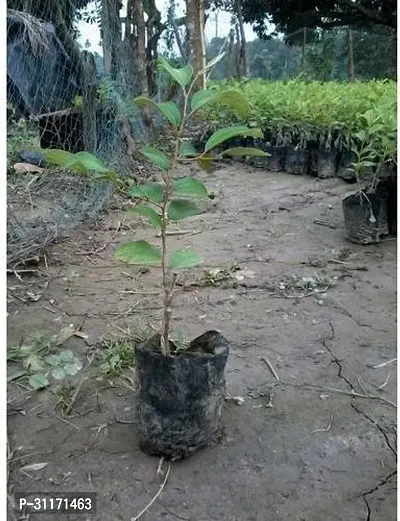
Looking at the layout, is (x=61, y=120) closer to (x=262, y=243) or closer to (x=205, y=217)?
(x=205, y=217)

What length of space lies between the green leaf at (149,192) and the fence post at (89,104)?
2.47 meters

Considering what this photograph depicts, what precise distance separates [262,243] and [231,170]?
6.56ft

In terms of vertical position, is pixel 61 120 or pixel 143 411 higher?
pixel 61 120

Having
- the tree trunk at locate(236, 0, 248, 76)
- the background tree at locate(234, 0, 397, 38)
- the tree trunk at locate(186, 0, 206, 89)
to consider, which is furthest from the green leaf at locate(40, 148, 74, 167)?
the background tree at locate(234, 0, 397, 38)

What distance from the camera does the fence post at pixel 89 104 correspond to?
12.0ft

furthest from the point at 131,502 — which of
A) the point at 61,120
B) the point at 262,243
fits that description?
the point at 61,120

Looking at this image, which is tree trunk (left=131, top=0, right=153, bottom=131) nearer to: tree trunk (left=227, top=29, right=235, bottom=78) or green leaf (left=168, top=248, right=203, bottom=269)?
tree trunk (left=227, top=29, right=235, bottom=78)

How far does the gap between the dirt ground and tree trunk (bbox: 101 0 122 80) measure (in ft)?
4.03

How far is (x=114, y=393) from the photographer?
176 centimetres

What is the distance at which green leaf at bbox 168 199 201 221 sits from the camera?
1.35m

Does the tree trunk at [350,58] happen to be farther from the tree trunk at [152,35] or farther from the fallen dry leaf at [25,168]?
the fallen dry leaf at [25,168]

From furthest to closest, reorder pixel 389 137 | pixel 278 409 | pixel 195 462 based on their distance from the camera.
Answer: pixel 389 137 → pixel 278 409 → pixel 195 462

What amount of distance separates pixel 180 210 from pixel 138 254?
0.16 meters

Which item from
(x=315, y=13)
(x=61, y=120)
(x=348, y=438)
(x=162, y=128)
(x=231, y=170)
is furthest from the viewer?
(x=315, y=13)
